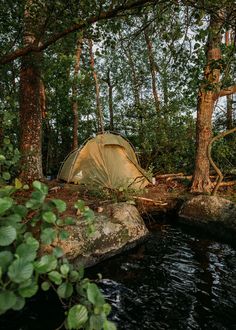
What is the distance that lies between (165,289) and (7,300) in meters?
3.78

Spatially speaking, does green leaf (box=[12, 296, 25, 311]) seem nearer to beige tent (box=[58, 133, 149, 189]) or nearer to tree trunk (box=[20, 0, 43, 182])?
tree trunk (box=[20, 0, 43, 182])

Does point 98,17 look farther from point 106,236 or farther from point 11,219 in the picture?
point 106,236

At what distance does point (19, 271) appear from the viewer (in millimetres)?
1366

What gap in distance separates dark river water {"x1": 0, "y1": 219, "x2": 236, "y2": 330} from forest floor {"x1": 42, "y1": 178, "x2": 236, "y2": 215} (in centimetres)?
Result: 145

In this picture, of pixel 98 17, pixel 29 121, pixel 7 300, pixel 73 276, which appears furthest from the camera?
pixel 29 121

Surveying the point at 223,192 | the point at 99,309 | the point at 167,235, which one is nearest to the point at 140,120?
the point at 223,192

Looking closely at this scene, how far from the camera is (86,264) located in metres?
5.44

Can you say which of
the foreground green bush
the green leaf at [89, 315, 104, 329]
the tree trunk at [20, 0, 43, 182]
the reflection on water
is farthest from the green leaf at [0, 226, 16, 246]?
the tree trunk at [20, 0, 43, 182]

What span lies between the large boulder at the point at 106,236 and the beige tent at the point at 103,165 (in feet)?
10.2

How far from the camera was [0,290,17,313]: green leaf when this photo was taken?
1324 mm

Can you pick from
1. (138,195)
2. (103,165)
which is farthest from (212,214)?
(103,165)

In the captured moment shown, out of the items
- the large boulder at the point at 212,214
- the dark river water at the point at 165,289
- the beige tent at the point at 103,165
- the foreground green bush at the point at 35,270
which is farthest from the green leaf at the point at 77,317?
the beige tent at the point at 103,165

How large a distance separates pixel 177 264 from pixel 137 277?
0.91 m

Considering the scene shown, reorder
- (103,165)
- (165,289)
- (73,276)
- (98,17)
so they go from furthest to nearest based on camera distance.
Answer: (103,165) < (165,289) < (98,17) < (73,276)
